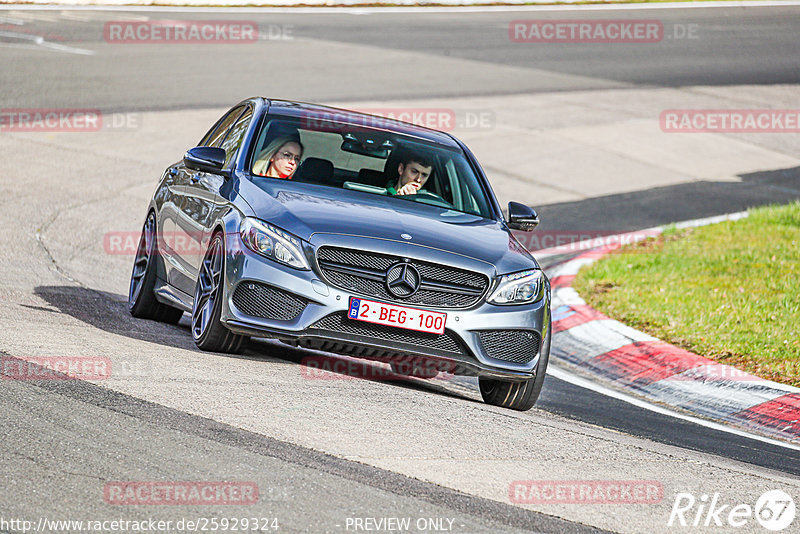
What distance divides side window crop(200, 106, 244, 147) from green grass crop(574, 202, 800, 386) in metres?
3.78

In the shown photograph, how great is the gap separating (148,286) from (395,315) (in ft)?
8.80

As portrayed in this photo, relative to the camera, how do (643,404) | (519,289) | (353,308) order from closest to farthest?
(353,308) < (519,289) < (643,404)

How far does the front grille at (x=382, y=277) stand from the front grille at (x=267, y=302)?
250 mm

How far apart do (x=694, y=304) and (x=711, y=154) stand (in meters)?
9.56

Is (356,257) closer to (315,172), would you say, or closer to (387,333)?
(387,333)

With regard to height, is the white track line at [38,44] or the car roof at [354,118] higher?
the white track line at [38,44]

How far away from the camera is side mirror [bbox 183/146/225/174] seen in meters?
8.08

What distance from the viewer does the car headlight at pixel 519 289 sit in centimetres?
737

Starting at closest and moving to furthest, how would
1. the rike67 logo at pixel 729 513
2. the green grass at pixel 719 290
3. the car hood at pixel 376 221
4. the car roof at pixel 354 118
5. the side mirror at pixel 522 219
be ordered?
the rike67 logo at pixel 729 513, the car hood at pixel 376 221, the side mirror at pixel 522 219, the car roof at pixel 354 118, the green grass at pixel 719 290

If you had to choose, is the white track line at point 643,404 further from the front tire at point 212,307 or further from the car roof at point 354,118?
the front tire at point 212,307

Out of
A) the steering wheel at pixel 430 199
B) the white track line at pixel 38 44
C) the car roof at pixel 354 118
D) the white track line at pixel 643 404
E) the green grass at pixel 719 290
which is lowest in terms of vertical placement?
the white track line at pixel 643 404

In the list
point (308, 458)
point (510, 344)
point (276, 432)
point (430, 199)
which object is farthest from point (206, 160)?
point (308, 458)

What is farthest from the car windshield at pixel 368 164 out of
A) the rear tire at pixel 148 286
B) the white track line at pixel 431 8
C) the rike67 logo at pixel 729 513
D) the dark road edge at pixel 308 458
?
the white track line at pixel 431 8

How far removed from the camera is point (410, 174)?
28.0 feet
